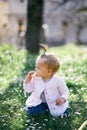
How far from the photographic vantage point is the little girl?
701cm

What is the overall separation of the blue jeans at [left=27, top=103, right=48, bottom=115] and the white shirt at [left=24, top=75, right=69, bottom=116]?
67mm

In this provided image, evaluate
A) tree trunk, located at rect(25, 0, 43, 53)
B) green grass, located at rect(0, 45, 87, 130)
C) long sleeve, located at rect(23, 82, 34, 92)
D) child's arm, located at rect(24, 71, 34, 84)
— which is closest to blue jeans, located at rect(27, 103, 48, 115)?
green grass, located at rect(0, 45, 87, 130)

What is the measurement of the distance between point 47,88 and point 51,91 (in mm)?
86

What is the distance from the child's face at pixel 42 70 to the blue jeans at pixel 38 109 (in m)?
0.47

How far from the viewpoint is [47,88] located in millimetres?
7203

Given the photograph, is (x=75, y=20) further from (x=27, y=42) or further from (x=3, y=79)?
(x=3, y=79)

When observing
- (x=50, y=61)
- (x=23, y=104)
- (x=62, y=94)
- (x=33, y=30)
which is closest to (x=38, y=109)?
(x=62, y=94)

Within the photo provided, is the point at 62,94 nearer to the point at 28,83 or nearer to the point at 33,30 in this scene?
the point at 28,83

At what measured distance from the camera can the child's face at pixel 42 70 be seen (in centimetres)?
701

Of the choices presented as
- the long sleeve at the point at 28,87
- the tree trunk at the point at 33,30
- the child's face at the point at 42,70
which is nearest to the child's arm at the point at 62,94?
the child's face at the point at 42,70

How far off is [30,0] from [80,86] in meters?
12.2

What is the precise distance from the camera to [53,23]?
5344 centimetres

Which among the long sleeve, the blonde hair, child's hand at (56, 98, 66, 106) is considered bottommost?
child's hand at (56, 98, 66, 106)

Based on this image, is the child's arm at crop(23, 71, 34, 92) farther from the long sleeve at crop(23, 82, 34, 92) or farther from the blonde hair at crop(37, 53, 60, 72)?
the blonde hair at crop(37, 53, 60, 72)
